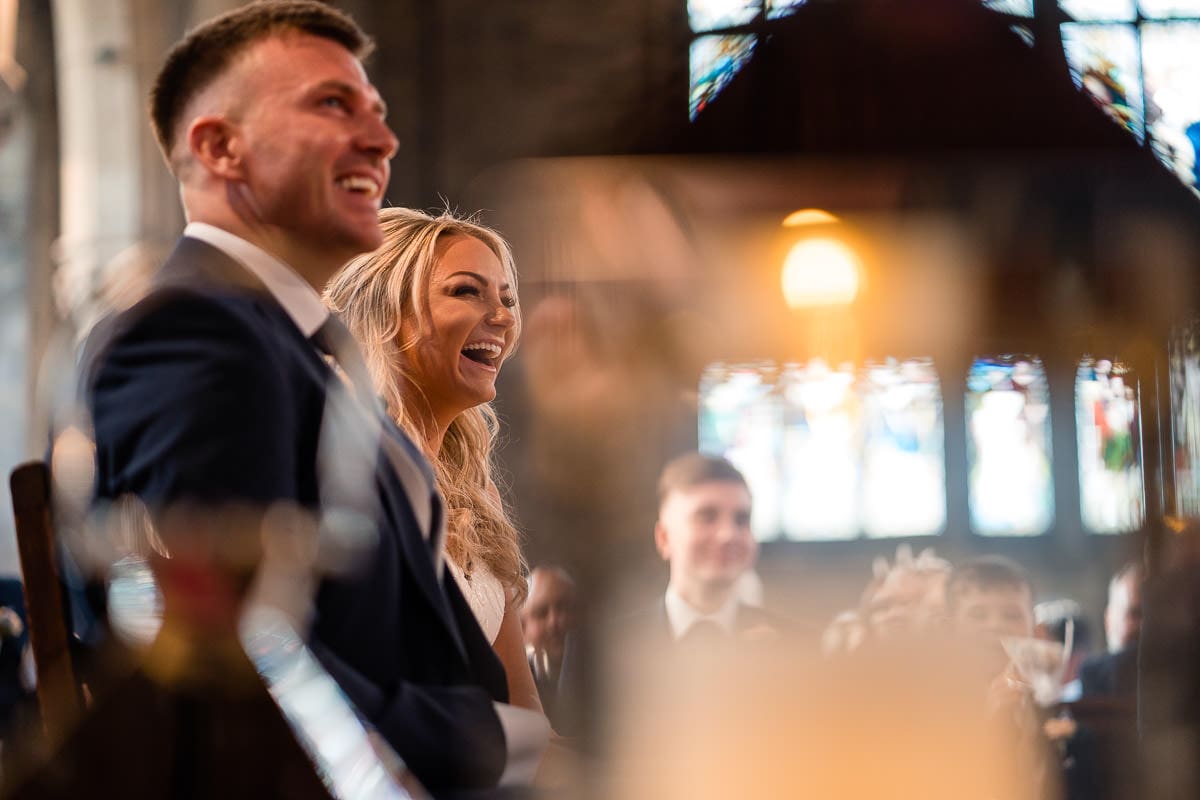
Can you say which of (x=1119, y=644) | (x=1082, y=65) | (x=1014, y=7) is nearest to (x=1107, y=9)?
(x=1082, y=65)

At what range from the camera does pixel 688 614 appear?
647 millimetres

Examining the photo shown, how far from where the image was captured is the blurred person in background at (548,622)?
643 millimetres

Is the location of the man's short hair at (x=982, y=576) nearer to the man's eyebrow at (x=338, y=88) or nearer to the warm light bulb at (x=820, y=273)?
the warm light bulb at (x=820, y=273)

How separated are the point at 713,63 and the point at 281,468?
94cm

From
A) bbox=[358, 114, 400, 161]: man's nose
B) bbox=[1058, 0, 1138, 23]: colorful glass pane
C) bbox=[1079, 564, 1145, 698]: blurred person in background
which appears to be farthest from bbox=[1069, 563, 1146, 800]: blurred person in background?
bbox=[1058, 0, 1138, 23]: colorful glass pane

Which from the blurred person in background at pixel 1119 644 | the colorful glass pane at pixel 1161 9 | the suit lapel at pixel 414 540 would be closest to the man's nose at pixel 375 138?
the suit lapel at pixel 414 540

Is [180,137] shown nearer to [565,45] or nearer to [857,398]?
[857,398]

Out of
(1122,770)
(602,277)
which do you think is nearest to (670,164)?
(602,277)

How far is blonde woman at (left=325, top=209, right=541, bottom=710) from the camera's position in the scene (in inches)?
23.1

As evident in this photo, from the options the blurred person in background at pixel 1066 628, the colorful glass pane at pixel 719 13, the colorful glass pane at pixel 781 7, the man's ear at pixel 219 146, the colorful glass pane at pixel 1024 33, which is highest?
the colorful glass pane at pixel 719 13

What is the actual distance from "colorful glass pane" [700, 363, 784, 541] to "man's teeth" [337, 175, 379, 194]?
0.31 meters

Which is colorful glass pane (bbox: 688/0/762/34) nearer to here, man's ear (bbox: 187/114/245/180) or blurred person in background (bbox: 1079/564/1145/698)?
blurred person in background (bbox: 1079/564/1145/698)

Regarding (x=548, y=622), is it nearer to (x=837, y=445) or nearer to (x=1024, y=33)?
(x=837, y=445)

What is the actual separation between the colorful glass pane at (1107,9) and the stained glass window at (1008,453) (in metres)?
1.21
